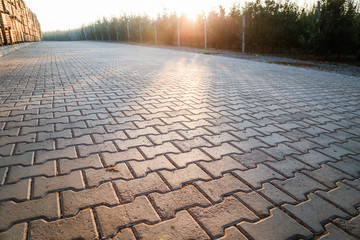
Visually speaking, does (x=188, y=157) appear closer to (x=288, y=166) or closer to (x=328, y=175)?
(x=288, y=166)

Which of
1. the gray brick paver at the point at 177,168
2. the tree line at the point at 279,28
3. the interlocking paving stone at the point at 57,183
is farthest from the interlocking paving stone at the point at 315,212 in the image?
the tree line at the point at 279,28

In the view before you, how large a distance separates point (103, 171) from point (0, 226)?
89cm

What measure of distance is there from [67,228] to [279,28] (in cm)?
1858

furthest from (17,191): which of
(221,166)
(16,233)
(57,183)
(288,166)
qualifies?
(288,166)

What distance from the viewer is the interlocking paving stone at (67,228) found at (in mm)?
1634

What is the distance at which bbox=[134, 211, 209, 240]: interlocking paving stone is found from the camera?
1661mm

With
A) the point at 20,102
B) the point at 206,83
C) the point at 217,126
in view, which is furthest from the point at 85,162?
the point at 206,83

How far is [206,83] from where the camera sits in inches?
273

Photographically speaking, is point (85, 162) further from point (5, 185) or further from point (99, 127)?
point (99, 127)

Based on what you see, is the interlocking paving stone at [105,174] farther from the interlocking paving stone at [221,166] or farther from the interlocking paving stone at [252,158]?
the interlocking paving stone at [252,158]

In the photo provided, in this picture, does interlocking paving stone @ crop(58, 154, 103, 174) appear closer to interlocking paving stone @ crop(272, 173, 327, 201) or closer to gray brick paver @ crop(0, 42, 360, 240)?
gray brick paver @ crop(0, 42, 360, 240)

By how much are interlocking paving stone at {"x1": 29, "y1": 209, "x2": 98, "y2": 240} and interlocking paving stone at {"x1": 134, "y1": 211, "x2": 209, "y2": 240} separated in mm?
311

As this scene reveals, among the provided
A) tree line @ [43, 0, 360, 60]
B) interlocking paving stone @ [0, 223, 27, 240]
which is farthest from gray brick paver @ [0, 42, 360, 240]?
tree line @ [43, 0, 360, 60]

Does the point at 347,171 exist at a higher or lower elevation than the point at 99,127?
lower
